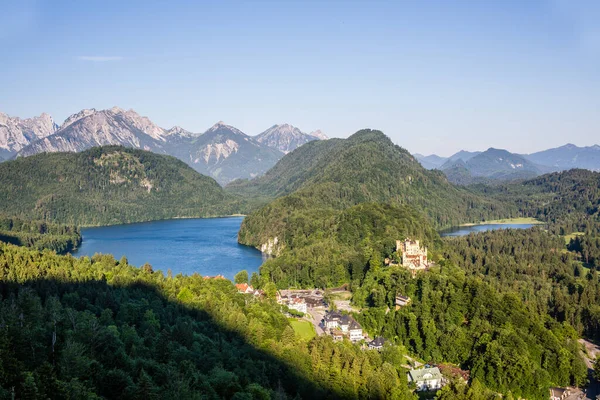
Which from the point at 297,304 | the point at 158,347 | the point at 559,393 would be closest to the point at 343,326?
the point at 297,304

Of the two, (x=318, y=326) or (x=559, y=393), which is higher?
(x=318, y=326)

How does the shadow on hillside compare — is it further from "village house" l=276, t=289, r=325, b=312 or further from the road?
"village house" l=276, t=289, r=325, b=312

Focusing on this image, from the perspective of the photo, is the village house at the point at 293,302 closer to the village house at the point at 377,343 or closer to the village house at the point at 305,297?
the village house at the point at 305,297

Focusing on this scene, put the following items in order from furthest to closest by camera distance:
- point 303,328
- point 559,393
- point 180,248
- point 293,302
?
point 180,248, point 293,302, point 303,328, point 559,393

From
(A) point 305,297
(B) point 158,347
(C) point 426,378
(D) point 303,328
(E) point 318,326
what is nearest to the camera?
(B) point 158,347

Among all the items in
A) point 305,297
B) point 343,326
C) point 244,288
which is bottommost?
point 305,297

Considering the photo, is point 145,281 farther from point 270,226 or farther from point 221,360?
point 270,226

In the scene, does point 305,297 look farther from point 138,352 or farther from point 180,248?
point 180,248
